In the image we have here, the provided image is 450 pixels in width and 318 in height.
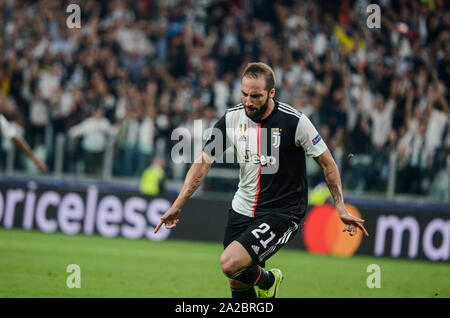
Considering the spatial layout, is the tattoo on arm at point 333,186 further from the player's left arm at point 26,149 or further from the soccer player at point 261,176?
the player's left arm at point 26,149

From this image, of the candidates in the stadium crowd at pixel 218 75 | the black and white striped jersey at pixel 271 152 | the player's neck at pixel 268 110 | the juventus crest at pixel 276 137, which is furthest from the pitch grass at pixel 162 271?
the player's neck at pixel 268 110

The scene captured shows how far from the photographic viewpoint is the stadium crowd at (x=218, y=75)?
601 inches

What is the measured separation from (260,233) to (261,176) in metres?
0.58

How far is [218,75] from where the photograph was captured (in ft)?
59.8

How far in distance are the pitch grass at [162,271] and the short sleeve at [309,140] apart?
2.80 m

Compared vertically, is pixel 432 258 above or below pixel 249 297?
below

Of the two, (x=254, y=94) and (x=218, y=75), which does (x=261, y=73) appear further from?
(x=218, y=75)

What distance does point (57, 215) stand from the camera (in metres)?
16.1

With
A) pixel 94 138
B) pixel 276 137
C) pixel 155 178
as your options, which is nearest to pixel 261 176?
pixel 276 137

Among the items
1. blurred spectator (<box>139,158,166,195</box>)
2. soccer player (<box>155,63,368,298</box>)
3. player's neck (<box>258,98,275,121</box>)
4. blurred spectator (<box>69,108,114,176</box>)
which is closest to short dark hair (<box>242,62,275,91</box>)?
soccer player (<box>155,63,368,298</box>)
